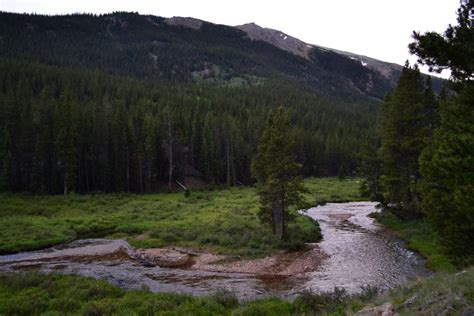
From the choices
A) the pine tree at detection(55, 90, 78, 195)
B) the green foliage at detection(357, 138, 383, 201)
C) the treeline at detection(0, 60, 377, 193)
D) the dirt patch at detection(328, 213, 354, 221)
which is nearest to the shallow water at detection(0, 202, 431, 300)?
the green foliage at detection(357, 138, 383, 201)

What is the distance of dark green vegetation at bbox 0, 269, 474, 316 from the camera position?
14867 millimetres

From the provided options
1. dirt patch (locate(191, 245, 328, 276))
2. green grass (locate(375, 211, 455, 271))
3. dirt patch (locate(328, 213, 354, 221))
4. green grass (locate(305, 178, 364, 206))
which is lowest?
green grass (locate(305, 178, 364, 206))

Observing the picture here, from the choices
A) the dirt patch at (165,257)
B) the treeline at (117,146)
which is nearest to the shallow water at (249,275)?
the dirt patch at (165,257)

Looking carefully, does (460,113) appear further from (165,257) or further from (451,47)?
(165,257)

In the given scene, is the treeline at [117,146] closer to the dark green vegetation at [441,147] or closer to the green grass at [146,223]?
the green grass at [146,223]

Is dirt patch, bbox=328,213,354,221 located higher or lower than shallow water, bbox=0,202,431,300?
lower

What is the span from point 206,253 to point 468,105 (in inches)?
841

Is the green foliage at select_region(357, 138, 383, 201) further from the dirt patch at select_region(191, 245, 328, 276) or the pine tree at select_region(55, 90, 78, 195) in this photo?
the pine tree at select_region(55, 90, 78, 195)

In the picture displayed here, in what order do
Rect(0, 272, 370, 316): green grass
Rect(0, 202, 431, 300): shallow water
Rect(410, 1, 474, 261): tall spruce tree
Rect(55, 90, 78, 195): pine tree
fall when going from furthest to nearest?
Rect(55, 90, 78, 195): pine tree
Rect(0, 202, 431, 300): shallow water
Rect(0, 272, 370, 316): green grass
Rect(410, 1, 474, 261): tall spruce tree

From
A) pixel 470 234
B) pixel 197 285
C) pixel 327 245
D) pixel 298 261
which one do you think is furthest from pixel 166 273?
pixel 470 234

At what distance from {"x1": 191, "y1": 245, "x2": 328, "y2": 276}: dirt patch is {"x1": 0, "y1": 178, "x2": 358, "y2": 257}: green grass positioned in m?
Answer: 1.44

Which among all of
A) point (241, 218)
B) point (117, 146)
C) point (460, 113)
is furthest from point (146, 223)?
point (117, 146)

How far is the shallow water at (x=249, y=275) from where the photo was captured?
2250 cm

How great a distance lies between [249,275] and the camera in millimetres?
25531
